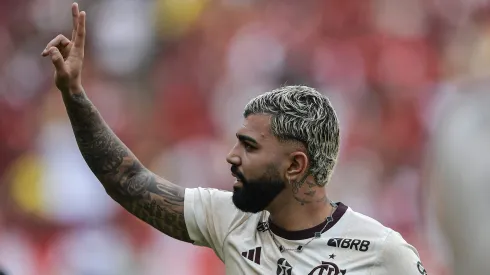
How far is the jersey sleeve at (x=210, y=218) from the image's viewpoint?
3.93 meters

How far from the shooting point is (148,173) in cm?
403

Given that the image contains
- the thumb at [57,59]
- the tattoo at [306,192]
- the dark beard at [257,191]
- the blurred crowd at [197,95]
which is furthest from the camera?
the blurred crowd at [197,95]

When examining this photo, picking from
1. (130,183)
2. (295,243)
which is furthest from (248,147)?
(130,183)

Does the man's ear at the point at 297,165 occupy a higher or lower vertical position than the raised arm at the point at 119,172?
higher

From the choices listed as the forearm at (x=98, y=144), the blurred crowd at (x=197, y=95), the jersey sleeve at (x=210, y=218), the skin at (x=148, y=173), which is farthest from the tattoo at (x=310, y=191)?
the blurred crowd at (x=197, y=95)

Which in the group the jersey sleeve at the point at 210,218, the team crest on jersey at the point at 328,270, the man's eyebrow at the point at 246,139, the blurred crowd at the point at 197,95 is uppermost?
the blurred crowd at the point at 197,95

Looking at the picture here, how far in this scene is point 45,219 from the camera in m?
9.52

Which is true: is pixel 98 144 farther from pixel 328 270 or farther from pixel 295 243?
pixel 328 270

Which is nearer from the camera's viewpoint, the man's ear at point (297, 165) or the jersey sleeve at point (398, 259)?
the jersey sleeve at point (398, 259)

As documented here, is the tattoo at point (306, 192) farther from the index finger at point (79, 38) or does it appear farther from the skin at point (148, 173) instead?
the index finger at point (79, 38)

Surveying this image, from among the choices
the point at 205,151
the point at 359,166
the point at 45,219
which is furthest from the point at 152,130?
the point at 359,166

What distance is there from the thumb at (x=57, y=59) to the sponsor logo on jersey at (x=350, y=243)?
132 cm

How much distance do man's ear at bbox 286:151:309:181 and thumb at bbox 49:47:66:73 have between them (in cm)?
101

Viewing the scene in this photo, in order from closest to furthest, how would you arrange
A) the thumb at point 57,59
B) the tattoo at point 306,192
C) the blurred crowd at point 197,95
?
the thumb at point 57,59, the tattoo at point 306,192, the blurred crowd at point 197,95
